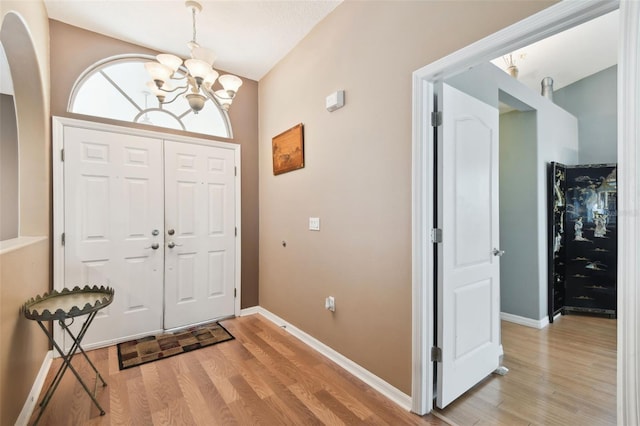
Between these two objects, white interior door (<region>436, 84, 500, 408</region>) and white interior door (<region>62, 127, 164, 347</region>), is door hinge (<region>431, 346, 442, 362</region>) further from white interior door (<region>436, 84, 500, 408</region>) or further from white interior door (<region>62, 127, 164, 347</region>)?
white interior door (<region>62, 127, 164, 347</region>)

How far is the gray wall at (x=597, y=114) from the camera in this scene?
4.27 m

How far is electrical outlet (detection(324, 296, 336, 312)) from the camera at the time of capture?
2527mm

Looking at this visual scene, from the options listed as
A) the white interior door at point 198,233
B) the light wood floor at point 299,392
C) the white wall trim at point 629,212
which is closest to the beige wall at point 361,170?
the light wood floor at point 299,392

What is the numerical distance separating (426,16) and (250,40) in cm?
184

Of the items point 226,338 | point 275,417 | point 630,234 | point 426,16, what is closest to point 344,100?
point 426,16

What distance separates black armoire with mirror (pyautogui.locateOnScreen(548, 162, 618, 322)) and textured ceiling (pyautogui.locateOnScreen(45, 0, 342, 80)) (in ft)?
11.0

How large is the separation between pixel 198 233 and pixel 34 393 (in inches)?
69.4

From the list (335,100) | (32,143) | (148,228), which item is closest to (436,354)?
(335,100)

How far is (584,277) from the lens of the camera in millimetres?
3637

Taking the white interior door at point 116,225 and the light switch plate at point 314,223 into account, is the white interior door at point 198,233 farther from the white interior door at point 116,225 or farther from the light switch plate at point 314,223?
the light switch plate at point 314,223

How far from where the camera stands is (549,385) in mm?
2135

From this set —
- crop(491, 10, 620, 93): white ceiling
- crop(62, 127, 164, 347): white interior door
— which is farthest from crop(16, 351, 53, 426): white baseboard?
crop(491, 10, 620, 93): white ceiling

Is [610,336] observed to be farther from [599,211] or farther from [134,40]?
[134,40]

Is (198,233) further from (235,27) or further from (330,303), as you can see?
(235,27)
